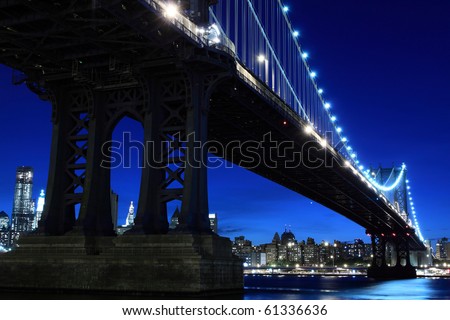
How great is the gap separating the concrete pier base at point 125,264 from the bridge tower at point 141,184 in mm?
57

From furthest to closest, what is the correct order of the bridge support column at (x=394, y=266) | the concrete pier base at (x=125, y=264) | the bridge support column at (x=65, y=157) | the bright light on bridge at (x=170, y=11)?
the bridge support column at (x=394, y=266), the bridge support column at (x=65, y=157), the concrete pier base at (x=125, y=264), the bright light on bridge at (x=170, y=11)

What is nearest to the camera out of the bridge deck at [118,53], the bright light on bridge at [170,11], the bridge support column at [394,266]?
the bridge deck at [118,53]

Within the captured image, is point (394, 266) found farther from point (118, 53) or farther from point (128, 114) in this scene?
point (118, 53)

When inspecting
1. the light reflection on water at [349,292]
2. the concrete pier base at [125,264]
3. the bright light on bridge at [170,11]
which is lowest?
the light reflection on water at [349,292]

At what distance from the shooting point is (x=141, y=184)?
37.9 metres

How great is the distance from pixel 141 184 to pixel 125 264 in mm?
5428

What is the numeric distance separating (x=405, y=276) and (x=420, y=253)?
208ft

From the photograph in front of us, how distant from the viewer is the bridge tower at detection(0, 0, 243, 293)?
3406 centimetres

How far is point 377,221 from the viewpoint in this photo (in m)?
111

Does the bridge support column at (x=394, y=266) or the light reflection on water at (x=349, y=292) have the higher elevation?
the bridge support column at (x=394, y=266)

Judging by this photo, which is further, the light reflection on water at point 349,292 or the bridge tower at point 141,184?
the light reflection on water at point 349,292

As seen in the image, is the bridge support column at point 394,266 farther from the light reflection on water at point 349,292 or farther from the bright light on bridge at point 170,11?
the bright light on bridge at point 170,11

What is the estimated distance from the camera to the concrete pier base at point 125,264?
109 feet

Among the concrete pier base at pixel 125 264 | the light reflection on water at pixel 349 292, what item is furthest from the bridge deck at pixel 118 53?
the light reflection on water at pixel 349 292
